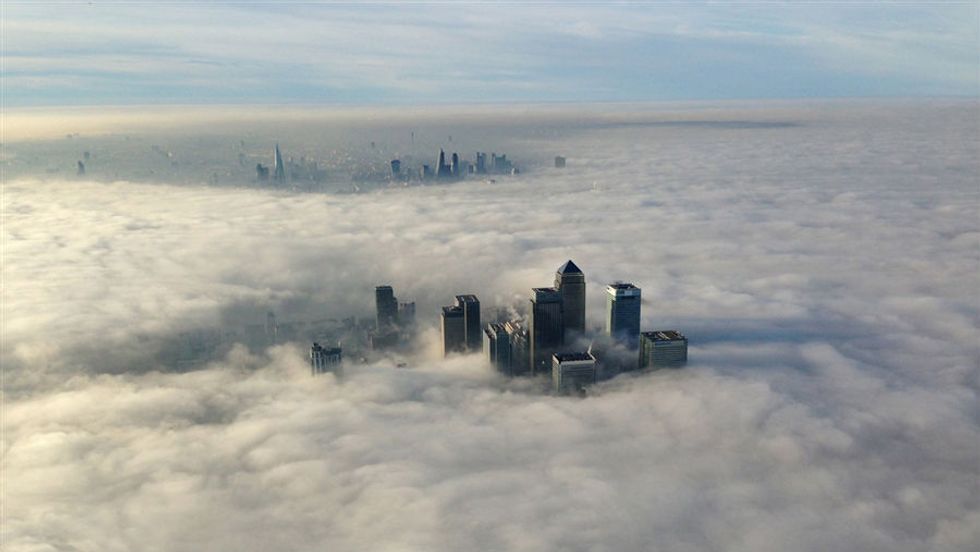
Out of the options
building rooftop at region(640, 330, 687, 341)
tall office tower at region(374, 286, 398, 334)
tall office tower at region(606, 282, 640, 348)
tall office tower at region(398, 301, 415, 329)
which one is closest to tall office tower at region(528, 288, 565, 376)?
tall office tower at region(606, 282, 640, 348)

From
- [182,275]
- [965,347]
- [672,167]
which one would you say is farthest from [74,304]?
[672,167]

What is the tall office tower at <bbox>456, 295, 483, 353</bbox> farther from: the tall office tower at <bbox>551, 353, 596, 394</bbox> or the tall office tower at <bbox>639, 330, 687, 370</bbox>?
the tall office tower at <bbox>639, 330, 687, 370</bbox>

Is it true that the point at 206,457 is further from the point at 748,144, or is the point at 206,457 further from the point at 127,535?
the point at 748,144

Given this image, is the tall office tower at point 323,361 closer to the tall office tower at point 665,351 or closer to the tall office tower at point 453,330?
the tall office tower at point 453,330

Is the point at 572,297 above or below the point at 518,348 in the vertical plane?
above

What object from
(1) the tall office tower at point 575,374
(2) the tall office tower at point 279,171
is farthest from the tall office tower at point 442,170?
(1) the tall office tower at point 575,374

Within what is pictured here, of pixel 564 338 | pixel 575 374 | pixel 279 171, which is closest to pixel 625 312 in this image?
pixel 564 338

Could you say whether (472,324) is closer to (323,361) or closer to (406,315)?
(406,315)
